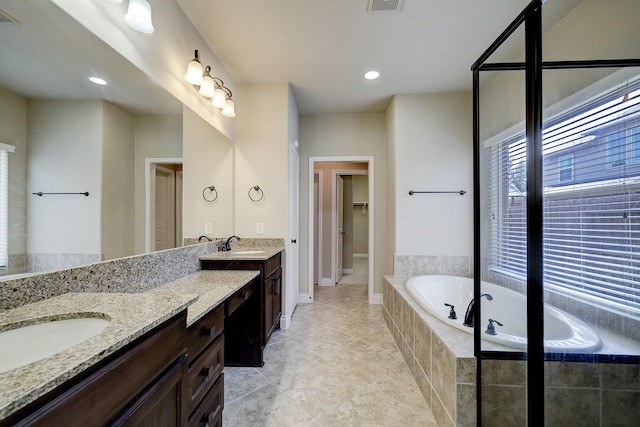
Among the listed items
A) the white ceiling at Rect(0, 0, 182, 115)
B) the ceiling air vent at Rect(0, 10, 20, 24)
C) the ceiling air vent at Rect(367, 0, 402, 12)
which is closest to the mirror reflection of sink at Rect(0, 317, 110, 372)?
the white ceiling at Rect(0, 0, 182, 115)

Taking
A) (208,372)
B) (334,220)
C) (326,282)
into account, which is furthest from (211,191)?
(326,282)

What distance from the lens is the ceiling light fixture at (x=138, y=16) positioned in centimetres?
123

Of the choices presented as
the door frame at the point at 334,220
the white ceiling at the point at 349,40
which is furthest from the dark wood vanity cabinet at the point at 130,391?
the door frame at the point at 334,220

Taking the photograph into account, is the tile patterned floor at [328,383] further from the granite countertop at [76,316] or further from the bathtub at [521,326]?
the granite countertop at [76,316]

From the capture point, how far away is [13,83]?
0.87 m

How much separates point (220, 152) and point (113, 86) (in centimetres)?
119

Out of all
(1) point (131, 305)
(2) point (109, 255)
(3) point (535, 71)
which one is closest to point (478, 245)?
(3) point (535, 71)

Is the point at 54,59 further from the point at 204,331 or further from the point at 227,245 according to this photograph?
the point at 227,245

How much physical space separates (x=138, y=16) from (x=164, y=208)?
3.38 feet

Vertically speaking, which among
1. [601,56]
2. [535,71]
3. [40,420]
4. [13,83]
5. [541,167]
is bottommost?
[40,420]

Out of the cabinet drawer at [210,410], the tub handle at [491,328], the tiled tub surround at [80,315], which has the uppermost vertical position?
the tiled tub surround at [80,315]

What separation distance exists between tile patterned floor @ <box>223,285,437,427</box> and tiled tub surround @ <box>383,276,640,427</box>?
19 cm

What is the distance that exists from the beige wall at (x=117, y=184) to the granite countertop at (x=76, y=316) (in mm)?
327

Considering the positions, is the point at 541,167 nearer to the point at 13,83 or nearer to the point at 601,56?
the point at 601,56
